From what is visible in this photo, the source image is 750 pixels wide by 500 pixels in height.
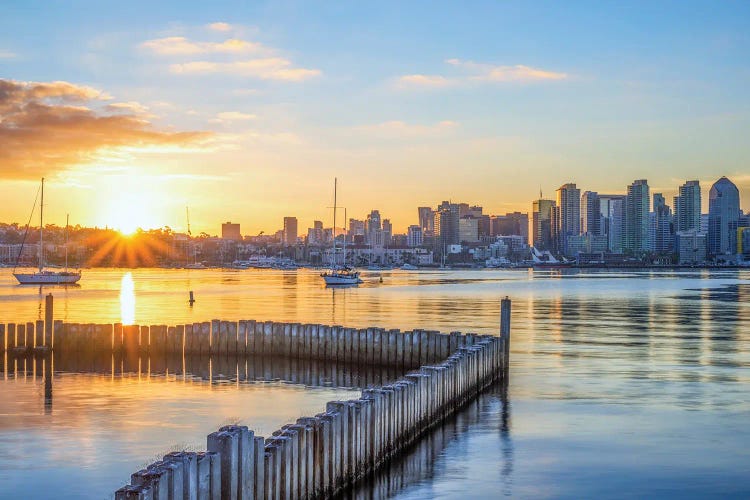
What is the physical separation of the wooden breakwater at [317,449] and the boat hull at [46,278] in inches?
5306

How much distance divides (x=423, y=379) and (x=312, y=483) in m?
6.46

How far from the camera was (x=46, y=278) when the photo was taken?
485 feet

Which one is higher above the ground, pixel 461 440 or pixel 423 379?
pixel 423 379

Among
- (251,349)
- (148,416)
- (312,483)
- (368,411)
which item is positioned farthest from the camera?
(251,349)

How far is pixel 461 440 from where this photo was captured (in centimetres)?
2127

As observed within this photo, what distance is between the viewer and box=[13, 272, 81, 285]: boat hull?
481 feet

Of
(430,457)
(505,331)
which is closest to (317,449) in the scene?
(430,457)

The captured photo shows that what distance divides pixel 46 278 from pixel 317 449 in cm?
14409

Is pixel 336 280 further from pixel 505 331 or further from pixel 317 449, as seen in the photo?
pixel 317 449

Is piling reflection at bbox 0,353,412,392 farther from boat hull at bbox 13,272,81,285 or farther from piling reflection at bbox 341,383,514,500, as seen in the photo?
boat hull at bbox 13,272,81,285

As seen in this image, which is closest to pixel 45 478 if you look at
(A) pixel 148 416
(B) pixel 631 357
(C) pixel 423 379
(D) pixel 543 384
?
(A) pixel 148 416

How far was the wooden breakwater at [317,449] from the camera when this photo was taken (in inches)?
441

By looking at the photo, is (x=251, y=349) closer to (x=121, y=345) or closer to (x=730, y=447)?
(x=121, y=345)

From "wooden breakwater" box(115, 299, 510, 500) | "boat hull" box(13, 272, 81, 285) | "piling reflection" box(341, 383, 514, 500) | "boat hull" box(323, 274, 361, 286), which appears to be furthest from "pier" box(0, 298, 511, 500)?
"boat hull" box(13, 272, 81, 285)
